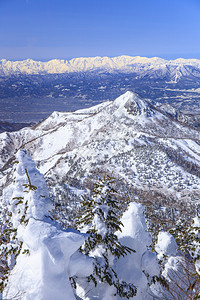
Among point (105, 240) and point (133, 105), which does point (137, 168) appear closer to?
point (105, 240)

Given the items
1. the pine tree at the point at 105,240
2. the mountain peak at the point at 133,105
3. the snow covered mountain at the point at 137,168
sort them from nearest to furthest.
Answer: the pine tree at the point at 105,240 < the snow covered mountain at the point at 137,168 < the mountain peak at the point at 133,105

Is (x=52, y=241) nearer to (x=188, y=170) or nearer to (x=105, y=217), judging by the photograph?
(x=105, y=217)

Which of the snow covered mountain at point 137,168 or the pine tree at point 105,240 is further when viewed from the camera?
the snow covered mountain at point 137,168

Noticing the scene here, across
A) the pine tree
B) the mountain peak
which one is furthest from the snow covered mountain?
the pine tree

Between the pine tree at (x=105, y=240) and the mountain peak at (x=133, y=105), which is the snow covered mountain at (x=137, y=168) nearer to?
the mountain peak at (x=133, y=105)

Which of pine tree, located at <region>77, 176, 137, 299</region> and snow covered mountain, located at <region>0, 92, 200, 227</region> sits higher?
pine tree, located at <region>77, 176, 137, 299</region>

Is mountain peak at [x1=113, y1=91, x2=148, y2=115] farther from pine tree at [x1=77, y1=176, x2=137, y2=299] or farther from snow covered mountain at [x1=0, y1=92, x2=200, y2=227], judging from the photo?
pine tree at [x1=77, y1=176, x2=137, y2=299]

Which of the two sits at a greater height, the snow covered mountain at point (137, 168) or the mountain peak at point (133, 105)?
the mountain peak at point (133, 105)

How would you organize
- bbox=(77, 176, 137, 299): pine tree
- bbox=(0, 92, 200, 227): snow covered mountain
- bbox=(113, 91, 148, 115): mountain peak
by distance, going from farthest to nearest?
bbox=(113, 91, 148, 115): mountain peak, bbox=(0, 92, 200, 227): snow covered mountain, bbox=(77, 176, 137, 299): pine tree

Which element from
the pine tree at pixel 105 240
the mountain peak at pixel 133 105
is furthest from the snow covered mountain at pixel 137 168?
the pine tree at pixel 105 240

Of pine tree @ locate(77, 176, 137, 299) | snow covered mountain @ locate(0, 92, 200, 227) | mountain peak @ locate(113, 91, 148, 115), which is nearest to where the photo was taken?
pine tree @ locate(77, 176, 137, 299)

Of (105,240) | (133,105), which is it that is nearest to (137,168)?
(105,240)
